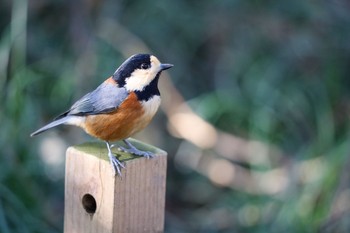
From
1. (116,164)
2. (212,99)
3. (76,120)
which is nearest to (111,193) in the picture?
(116,164)

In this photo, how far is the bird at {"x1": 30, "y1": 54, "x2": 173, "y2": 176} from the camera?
218 centimetres

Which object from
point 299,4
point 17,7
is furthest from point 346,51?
point 17,7

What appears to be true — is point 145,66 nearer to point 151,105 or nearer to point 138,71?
point 138,71

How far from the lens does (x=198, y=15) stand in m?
4.91

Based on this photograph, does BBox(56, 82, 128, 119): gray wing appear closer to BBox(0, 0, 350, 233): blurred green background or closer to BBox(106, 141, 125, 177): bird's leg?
BBox(106, 141, 125, 177): bird's leg

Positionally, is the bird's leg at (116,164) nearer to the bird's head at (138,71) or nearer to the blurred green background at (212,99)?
the bird's head at (138,71)

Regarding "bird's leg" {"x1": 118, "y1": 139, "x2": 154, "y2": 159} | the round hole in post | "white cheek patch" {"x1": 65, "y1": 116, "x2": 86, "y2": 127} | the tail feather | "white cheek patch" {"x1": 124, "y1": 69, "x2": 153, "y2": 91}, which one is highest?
"white cheek patch" {"x1": 124, "y1": 69, "x2": 153, "y2": 91}

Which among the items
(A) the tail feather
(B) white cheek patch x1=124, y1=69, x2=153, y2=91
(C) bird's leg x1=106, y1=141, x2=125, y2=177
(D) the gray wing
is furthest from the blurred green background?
(C) bird's leg x1=106, y1=141, x2=125, y2=177

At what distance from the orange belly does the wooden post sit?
8.3 inches

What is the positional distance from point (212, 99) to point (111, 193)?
2524 millimetres

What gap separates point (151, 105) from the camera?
2252mm

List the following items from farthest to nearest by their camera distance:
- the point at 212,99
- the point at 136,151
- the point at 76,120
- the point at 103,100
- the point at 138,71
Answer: the point at 212,99, the point at 76,120, the point at 103,100, the point at 138,71, the point at 136,151

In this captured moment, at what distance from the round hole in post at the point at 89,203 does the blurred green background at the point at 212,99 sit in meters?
1.19

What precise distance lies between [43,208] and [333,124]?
1.77 m
